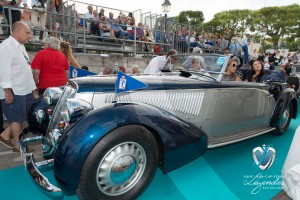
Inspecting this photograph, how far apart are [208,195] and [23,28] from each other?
10.6 feet

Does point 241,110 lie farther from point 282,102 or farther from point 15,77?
point 15,77

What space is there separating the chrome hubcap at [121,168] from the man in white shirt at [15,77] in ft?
6.37

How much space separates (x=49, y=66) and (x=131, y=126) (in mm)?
2633

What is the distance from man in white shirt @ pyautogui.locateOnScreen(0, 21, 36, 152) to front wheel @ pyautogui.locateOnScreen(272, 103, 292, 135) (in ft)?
13.5

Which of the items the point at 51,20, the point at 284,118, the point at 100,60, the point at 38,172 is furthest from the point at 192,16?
the point at 38,172

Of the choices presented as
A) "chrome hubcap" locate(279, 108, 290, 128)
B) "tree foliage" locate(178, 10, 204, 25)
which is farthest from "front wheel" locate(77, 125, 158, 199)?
"tree foliage" locate(178, 10, 204, 25)

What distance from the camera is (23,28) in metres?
3.38

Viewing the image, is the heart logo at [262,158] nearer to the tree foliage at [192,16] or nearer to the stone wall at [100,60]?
the stone wall at [100,60]

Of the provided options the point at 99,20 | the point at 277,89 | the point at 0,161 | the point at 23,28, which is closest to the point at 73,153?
the point at 0,161

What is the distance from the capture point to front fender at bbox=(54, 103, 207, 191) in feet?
6.41

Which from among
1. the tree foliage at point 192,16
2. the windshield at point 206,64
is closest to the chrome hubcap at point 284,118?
the windshield at point 206,64

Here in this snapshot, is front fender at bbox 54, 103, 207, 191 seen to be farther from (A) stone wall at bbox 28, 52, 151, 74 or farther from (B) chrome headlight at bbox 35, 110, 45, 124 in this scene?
(A) stone wall at bbox 28, 52, 151, 74

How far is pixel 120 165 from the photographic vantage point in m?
2.18

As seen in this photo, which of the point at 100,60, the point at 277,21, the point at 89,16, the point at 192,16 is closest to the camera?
the point at 100,60
